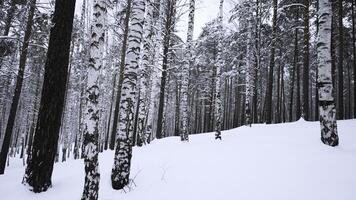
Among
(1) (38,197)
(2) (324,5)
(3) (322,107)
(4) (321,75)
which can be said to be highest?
(2) (324,5)

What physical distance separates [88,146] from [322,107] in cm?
578

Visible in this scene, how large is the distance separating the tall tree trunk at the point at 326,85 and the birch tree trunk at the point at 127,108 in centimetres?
491

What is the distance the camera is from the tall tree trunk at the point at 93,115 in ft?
13.3

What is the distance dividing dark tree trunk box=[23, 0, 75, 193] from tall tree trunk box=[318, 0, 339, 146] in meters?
6.61

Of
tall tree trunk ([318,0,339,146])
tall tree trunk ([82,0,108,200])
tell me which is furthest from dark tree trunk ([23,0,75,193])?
tall tree trunk ([318,0,339,146])

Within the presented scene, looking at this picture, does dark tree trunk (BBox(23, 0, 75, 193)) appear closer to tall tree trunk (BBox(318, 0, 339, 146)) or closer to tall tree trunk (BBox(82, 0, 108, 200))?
tall tree trunk (BBox(82, 0, 108, 200))

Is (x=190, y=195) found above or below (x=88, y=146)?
below

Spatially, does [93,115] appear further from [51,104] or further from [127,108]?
[51,104]

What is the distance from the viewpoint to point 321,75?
19.9 feet

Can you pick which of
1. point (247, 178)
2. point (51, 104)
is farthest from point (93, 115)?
point (247, 178)

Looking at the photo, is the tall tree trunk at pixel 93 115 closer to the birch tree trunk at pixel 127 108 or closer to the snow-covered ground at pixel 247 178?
the snow-covered ground at pixel 247 178

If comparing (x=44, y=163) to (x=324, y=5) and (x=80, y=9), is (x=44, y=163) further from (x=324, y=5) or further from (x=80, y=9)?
(x=80, y=9)

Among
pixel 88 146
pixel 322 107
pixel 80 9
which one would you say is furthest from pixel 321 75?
pixel 80 9

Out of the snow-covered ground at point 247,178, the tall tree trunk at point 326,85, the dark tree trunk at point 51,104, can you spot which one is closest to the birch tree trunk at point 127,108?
the snow-covered ground at point 247,178
